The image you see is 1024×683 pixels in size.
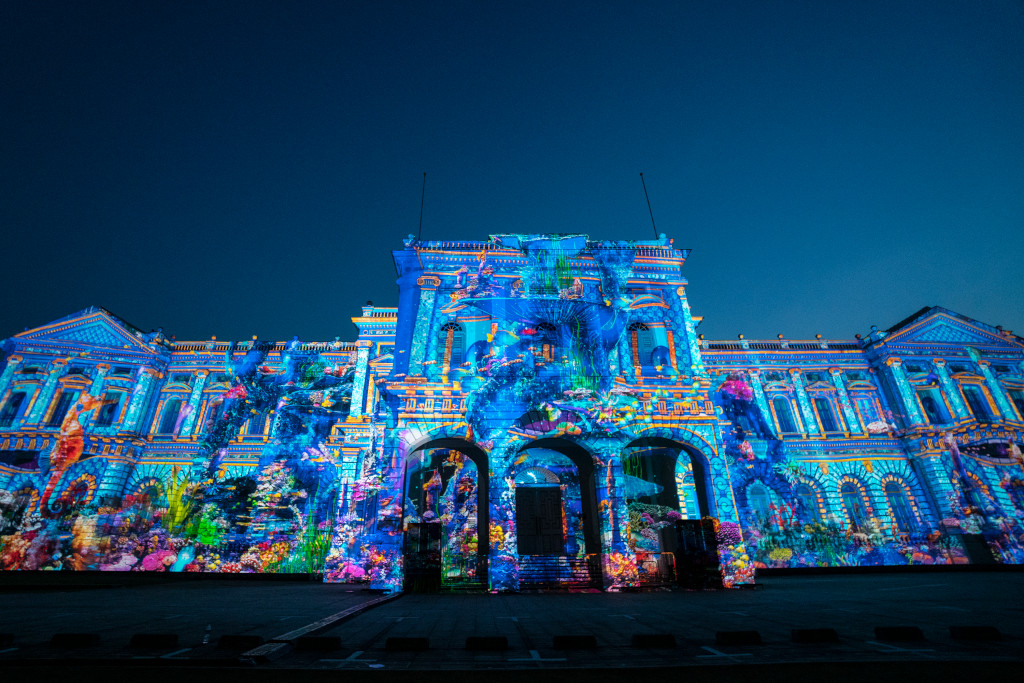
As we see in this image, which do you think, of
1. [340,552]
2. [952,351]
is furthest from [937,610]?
[952,351]

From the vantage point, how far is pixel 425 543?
51.6 feet

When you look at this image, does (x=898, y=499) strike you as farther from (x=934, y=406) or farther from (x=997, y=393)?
(x=997, y=393)

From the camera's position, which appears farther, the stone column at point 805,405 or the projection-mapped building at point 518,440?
the stone column at point 805,405

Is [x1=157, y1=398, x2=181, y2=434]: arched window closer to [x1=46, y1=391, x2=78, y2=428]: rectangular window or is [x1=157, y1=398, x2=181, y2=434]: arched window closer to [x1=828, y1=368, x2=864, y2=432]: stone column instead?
[x1=46, y1=391, x2=78, y2=428]: rectangular window

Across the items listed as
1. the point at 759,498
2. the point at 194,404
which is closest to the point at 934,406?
the point at 759,498

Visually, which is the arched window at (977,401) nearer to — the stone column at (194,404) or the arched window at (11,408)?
the stone column at (194,404)

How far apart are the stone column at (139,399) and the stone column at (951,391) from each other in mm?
49613

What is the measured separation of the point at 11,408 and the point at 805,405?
159ft

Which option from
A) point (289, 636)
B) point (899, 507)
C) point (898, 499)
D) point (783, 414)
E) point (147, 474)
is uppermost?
point (783, 414)

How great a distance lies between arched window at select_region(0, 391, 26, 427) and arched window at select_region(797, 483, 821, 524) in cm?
4640

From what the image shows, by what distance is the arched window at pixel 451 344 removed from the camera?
67.4ft

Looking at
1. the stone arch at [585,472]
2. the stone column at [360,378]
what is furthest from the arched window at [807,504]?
the stone column at [360,378]

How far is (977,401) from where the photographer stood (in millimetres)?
29719

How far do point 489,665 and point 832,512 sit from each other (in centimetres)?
2983
